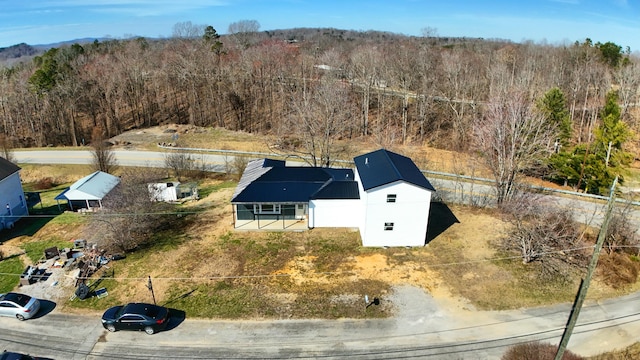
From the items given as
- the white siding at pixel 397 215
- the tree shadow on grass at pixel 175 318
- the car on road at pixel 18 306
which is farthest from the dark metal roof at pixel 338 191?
the car on road at pixel 18 306

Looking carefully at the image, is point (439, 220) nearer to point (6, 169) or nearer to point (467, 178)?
point (467, 178)

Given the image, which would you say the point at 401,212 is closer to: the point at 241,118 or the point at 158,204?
the point at 158,204

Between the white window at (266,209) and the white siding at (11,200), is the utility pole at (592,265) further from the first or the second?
the white siding at (11,200)

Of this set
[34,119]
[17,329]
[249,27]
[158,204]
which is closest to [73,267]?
[17,329]

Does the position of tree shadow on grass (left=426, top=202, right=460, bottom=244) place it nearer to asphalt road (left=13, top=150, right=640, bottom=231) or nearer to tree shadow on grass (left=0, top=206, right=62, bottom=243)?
asphalt road (left=13, top=150, right=640, bottom=231)

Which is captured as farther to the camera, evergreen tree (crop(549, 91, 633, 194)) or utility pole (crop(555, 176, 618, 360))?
evergreen tree (crop(549, 91, 633, 194))

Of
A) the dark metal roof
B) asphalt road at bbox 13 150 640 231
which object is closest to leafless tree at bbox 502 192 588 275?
asphalt road at bbox 13 150 640 231
